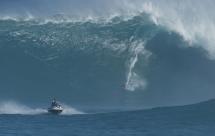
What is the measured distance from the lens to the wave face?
167 ft

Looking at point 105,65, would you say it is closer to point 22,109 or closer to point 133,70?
point 133,70

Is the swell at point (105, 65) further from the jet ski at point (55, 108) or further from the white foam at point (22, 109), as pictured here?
the jet ski at point (55, 108)

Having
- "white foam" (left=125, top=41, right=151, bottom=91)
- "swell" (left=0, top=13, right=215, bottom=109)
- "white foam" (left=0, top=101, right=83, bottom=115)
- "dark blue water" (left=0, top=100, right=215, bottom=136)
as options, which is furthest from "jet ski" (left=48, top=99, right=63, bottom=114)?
"white foam" (left=125, top=41, right=151, bottom=91)

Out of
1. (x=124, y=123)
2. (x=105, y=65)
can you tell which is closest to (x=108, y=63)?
(x=105, y=65)

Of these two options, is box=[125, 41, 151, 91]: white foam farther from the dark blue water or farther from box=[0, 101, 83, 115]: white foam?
the dark blue water

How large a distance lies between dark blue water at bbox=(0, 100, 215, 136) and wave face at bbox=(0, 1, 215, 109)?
13.7 ft

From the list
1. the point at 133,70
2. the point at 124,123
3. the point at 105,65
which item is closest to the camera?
the point at 124,123

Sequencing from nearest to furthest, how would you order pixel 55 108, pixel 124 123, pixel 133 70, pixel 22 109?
pixel 124 123 < pixel 55 108 < pixel 22 109 < pixel 133 70

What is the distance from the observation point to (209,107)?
44750 millimetres

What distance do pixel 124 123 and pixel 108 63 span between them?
11170 mm

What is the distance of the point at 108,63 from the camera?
2069 inches

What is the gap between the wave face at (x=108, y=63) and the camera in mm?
50844

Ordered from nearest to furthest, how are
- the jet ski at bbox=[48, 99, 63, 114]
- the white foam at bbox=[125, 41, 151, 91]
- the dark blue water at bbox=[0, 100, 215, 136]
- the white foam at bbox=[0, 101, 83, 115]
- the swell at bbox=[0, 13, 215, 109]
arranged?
the dark blue water at bbox=[0, 100, 215, 136]
the jet ski at bbox=[48, 99, 63, 114]
the white foam at bbox=[0, 101, 83, 115]
the swell at bbox=[0, 13, 215, 109]
the white foam at bbox=[125, 41, 151, 91]

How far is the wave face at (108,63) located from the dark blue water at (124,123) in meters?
4.17
